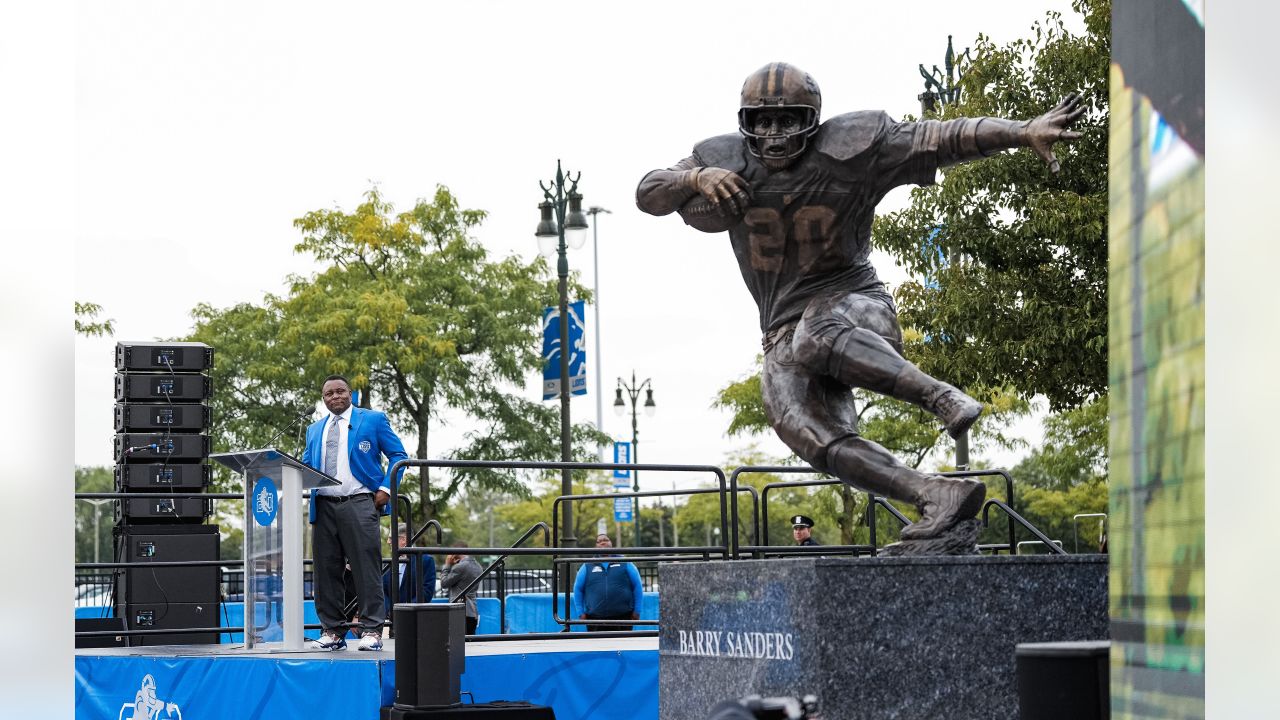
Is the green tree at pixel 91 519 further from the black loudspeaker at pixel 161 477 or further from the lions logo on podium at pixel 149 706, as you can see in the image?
the lions logo on podium at pixel 149 706

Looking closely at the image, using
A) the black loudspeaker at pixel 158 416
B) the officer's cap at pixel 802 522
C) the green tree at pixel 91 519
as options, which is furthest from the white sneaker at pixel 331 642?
the green tree at pixel 91 519

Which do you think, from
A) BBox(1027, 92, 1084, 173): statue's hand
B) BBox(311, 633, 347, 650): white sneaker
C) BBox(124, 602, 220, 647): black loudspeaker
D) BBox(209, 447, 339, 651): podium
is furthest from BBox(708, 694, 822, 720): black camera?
BBox(124, 602, 220, 647): black loudspeaker

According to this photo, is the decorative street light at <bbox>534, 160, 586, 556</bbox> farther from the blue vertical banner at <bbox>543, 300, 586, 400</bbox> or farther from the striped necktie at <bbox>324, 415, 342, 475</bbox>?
the striped necktie at <bbox>324, 415, 342, 475</bbox>

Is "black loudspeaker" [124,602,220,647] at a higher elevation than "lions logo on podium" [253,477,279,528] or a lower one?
lower

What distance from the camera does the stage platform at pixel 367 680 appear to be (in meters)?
8.07

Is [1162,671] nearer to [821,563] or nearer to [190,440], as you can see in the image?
[821,563]

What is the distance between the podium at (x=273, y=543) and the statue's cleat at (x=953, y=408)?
4.96 m

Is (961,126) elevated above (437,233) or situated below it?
below

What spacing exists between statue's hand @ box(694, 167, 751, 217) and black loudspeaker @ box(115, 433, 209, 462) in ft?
30.5

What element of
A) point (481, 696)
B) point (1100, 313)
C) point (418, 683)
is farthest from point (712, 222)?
point (1100, 313)

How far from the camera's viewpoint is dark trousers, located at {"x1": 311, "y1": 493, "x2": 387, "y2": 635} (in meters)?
9.45

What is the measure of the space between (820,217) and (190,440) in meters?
9.80

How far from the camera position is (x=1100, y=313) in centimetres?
1630

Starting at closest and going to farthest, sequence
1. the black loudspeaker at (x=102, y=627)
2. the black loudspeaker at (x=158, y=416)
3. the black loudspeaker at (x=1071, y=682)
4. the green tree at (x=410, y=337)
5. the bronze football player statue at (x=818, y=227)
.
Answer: the black loudspeaker at (x=1071, y=682), the bronze football player statue at (x=818, y=227), the black loudspeaker at (x=102, y=627), the black loudspeaker at (x=158, y=416), the green tree at (x=410, y=337)
